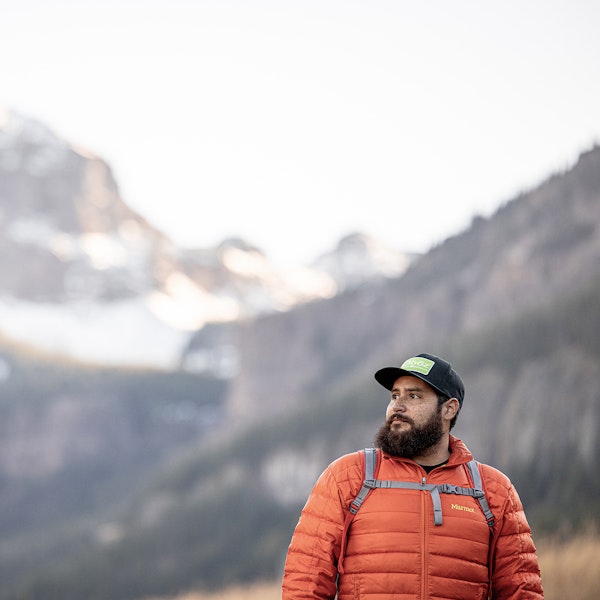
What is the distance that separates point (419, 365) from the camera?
546 cm

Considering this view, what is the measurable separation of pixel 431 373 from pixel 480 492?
0.66 metres

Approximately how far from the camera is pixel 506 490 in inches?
213

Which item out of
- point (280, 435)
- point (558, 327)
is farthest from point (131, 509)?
point (558, 327)

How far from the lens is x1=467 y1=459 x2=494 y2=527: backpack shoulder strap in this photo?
5.30m

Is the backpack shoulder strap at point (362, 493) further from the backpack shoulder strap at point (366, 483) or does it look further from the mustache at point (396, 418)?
the mustache at point (396, 418)

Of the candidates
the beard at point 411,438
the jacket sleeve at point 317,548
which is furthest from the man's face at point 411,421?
the jacket sleeve at point 317,548

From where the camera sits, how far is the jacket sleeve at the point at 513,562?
17.2ft

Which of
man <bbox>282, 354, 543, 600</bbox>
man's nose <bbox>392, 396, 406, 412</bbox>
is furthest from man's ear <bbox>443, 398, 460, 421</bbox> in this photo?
man's nose <bbox>392, 396, 406, 412</bbox>

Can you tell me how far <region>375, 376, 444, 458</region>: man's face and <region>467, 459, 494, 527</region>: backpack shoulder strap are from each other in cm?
25

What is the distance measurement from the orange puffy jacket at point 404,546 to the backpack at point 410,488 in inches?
1.1

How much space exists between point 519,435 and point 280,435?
111ft

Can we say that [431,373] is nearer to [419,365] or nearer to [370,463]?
[419,365]

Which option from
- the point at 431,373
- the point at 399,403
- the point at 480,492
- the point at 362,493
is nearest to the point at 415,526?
the point at 362,493

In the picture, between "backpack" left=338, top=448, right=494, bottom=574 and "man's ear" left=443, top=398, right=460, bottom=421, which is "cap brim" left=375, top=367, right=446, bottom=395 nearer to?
"man's ear" left=443, top=398, right=460, bottom=421
